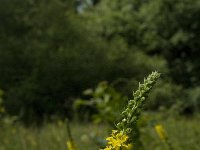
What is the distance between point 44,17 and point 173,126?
28.1ft

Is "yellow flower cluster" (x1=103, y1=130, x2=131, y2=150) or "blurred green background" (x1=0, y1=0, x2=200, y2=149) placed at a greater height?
"blurred green background" (x1=0, y1=0, x2=200, y2=149)

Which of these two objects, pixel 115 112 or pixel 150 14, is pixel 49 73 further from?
pixel 115 112

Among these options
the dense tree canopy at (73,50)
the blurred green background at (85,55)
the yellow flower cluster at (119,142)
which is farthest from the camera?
the dense tree canopy at (73,50)

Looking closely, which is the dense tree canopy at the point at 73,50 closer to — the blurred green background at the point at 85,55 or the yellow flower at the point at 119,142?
the blurred green background at the point at 85,55

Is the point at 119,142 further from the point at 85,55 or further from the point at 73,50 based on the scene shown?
the point at 85,55

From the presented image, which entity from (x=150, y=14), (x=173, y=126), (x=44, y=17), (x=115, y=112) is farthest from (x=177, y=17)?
(x=115, y=112)

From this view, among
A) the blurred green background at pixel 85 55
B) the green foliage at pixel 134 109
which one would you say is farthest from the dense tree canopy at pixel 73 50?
the green foliage at pixel 134 109

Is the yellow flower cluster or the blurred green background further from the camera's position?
the blurred green background

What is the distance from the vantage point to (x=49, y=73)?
15055mm

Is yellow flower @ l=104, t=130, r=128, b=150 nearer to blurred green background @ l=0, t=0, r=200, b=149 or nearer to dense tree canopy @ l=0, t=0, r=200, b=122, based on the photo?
blurred green background @ l=0, t=0, r=200, b=149

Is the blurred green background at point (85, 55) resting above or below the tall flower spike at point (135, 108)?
above

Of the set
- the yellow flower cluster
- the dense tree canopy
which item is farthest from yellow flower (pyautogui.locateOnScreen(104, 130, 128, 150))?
the dense tree canopy

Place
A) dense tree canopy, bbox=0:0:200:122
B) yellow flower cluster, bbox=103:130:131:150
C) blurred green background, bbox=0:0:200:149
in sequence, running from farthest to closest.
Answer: dense tree canopy, bbox=0:0:200:122
blurred green background, bbox=0:0:200:149
yellow flower cluster, bbox=103:130:131:150

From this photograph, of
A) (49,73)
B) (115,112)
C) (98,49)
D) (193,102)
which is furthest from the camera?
(193,102)
